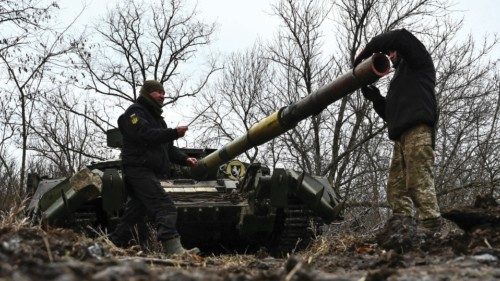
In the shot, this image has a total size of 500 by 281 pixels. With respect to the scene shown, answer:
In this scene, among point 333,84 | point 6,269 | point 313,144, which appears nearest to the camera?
point 6,269

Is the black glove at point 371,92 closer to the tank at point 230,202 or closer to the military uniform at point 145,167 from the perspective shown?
the tank at point 230,202

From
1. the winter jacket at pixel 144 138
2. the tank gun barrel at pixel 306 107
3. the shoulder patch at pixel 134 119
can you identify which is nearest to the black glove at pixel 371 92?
the tank gun barrel at pixel 306 107

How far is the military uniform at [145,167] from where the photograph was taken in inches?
259

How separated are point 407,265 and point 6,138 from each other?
2046cm

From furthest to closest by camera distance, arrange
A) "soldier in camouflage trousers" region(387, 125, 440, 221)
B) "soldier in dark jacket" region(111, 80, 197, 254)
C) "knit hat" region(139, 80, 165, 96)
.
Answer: "knit hat" region(139, 80, 165, 96)
"soldier in dark jacket" region(111, 80, 197, 254)
"soldier in camouflage trousers" region(387, 125, 440, 221)

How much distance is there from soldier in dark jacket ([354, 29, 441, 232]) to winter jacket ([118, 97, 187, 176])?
210 cm

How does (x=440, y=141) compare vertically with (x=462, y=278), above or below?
above

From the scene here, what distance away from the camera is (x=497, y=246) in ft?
15.4

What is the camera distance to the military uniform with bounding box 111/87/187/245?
21.6ft

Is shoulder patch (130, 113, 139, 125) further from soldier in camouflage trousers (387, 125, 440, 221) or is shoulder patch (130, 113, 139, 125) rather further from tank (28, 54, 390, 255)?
soldier in camouflage trousers (387, 125, 440, 221)

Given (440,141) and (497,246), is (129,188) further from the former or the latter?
(440,141)

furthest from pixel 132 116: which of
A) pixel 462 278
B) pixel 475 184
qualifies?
pixel 475 184

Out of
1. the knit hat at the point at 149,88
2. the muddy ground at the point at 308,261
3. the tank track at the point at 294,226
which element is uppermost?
the knit hat at the point at 149,88

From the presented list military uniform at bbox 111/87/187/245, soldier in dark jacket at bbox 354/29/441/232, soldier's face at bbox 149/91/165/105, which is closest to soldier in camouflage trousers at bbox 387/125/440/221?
soldier in dark jacket at bbox 354/29/441/232
